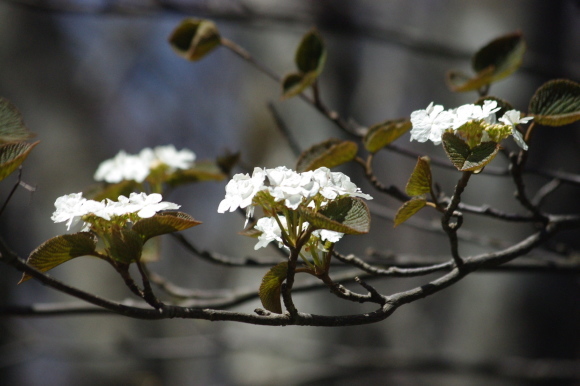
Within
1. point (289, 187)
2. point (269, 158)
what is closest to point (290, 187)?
point (289, 187)

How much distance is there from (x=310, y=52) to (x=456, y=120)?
0.37m

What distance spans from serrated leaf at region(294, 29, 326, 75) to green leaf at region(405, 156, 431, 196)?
0.33 metres

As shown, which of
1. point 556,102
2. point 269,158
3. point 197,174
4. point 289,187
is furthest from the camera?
point 269,158

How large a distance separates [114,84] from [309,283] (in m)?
2.18

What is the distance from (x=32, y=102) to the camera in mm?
2500

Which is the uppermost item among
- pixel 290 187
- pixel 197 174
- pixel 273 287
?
pixel 290 187

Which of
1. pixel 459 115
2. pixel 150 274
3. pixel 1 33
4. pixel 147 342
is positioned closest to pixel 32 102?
pixel 1 33

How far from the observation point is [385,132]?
62 centimetres

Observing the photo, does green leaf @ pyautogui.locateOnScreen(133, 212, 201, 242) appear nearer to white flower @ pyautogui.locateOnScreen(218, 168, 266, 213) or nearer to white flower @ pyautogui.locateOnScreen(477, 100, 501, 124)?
white flower @ pyautogui.locateOnScreen(218, 168, 266, 213)

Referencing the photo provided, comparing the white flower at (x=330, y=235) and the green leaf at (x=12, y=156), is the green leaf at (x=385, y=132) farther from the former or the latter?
the green leaf at (x=12, y=156)

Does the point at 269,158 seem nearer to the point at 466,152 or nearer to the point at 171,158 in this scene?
the point at 171,158

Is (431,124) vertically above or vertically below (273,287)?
above

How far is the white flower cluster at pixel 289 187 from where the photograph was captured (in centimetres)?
39

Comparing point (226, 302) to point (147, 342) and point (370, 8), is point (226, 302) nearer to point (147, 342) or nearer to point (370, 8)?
point (147, 342)
